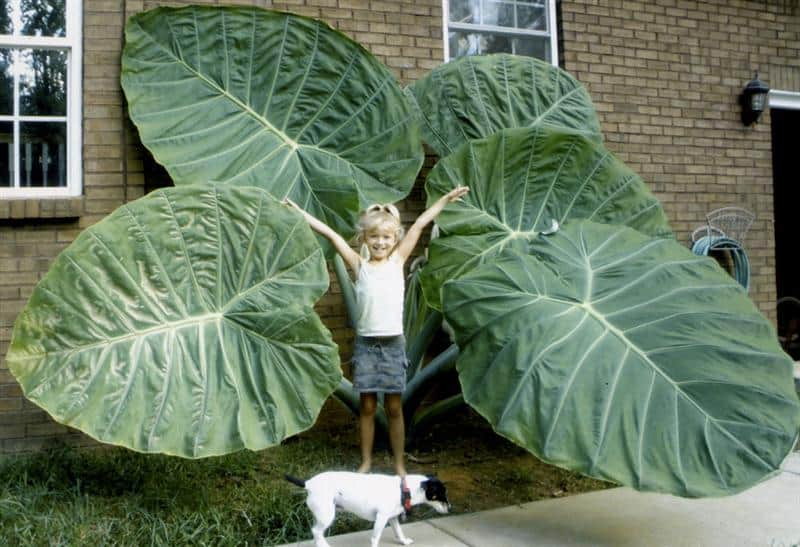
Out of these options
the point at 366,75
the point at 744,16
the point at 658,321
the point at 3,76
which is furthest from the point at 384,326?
the point at 744,16

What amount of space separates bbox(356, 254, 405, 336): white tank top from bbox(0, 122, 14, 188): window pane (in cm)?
206

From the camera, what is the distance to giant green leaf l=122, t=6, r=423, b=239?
3.71m

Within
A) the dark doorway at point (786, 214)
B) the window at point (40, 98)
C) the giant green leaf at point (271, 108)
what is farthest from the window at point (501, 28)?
the dark doorway at point (786, 214)

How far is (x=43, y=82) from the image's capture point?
3.95 meters

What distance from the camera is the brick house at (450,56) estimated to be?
382 centimetres

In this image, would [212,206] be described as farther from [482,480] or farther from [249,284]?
[482,480]

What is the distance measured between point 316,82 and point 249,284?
1.41m

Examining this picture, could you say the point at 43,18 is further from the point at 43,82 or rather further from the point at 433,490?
the point at 433,490

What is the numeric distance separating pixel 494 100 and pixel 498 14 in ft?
3.15

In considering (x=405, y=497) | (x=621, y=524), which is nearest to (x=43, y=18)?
(x=405, y=497)

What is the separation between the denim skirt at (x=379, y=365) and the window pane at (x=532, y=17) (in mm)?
2905

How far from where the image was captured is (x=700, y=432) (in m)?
2.46

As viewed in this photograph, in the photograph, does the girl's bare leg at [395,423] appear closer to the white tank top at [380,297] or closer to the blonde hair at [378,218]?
the white tank top at [380,297]

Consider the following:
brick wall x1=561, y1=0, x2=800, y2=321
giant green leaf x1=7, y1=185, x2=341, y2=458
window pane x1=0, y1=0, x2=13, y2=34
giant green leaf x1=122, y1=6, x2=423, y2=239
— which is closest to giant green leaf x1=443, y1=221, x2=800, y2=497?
giant green leaf x1=7, y1=185, x2=341, y2=458
